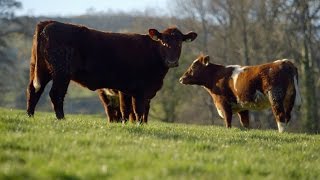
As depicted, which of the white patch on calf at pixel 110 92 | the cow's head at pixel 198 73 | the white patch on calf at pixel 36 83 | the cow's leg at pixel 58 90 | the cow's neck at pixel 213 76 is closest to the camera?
the cow's leg at pixel 58 90

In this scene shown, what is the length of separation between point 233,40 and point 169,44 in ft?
116

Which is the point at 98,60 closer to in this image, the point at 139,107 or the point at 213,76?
the point at 139,107

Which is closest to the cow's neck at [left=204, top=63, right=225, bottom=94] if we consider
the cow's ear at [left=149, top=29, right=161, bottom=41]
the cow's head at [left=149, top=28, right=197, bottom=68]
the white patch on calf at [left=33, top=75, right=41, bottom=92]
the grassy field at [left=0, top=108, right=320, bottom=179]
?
the cow's head at [left=149, top=28, right=197, bottom=68]

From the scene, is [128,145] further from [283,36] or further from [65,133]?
[283,36]

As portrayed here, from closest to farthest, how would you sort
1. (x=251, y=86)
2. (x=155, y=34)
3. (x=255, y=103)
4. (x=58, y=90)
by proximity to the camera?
(x=58, y=90)
(x=155, y=34)
(x=251, y=86)
(x=255, y=103)

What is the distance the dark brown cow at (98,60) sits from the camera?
13305 mm

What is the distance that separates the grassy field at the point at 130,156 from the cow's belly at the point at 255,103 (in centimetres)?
762

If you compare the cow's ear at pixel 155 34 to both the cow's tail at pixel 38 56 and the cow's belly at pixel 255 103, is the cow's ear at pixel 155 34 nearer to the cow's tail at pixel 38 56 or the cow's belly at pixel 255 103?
the cow's tail at pixel 38 56

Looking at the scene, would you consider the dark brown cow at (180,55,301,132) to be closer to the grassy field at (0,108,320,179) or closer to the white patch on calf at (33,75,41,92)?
the grassy field at (0,108,320,179)

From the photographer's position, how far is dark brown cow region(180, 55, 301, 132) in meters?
17.7

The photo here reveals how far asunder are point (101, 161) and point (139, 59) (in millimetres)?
8301

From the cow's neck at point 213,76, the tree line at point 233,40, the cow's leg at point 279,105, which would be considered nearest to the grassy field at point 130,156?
the cow's leg at point 279,105

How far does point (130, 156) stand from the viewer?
769 cm

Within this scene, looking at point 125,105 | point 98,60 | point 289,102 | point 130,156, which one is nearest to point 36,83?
point 98,60
